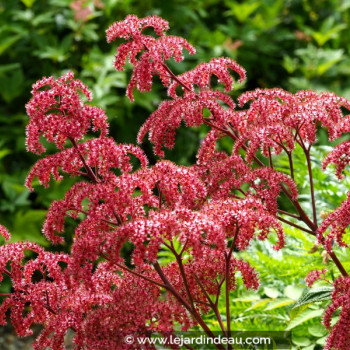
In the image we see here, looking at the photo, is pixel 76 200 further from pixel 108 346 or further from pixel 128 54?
pixel 128 54

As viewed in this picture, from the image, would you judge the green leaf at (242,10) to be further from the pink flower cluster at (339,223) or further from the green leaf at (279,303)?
the pink flower cluster at (339,223)

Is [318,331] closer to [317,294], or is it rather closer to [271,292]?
[271,292]

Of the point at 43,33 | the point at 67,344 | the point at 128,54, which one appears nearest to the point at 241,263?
the point at 128,54

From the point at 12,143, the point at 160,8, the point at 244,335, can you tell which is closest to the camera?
the point at 244,335

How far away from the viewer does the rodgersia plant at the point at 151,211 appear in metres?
1.67

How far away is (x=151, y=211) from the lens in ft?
5.43

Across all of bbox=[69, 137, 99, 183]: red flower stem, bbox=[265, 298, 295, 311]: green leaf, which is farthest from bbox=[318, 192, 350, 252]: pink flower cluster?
bbox=[265, 298, 295, 311]: green leaf

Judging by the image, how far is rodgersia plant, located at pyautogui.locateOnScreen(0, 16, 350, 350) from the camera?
167cm

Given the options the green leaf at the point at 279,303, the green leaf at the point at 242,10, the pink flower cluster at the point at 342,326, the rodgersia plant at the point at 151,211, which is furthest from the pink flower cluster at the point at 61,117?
the green leaf at the point at 242,10

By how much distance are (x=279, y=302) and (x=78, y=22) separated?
12.5 feet

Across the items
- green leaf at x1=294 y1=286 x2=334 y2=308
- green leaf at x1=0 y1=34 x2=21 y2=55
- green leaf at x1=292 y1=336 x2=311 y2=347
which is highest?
green leaf at x1=0 y1=34 x2=21 y2=55

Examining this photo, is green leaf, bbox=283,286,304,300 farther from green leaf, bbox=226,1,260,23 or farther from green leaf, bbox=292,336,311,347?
green leaf, bbox=226,1,260,23

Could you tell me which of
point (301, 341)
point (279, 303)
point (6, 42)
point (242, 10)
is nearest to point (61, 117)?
point (279, 303)

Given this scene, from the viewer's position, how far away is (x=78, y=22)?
18.9 ft
